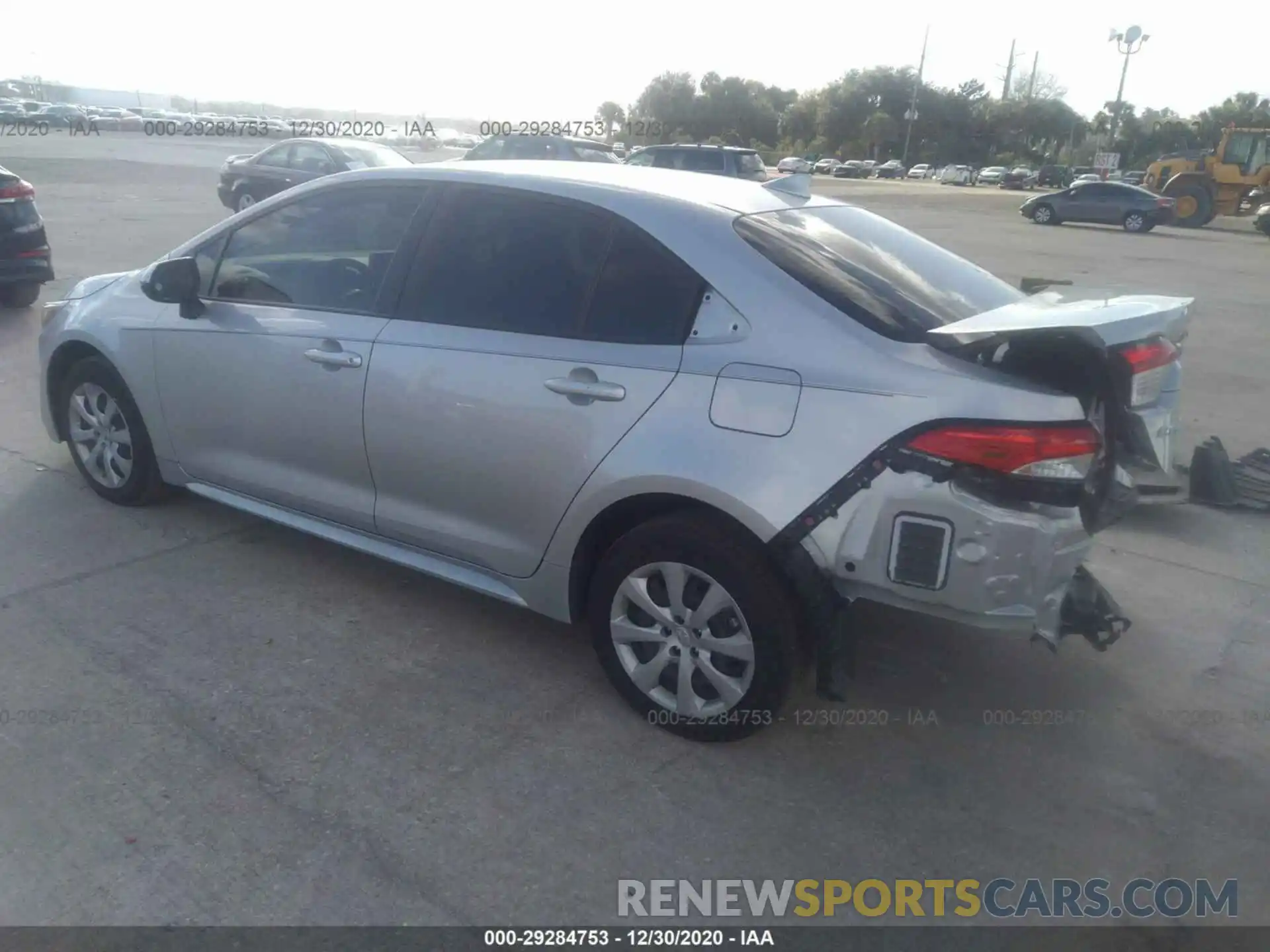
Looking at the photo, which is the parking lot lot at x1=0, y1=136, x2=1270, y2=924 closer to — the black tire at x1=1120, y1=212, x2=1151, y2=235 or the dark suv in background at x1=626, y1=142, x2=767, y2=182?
the dark suv in background at x1=626, y1=142, x2=767, y2=182

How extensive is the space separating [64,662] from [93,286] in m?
2.26

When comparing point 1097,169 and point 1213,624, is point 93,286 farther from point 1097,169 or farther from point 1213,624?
point 1097,169

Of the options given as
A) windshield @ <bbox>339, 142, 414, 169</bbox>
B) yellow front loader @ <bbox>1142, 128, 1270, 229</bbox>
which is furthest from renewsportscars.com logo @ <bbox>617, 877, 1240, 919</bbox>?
yellow front loader @ <bbox>1142, 128, 1270, 229</bbox>

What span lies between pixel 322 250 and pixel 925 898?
332cm

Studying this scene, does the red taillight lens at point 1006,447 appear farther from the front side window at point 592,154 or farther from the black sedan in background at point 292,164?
Result: the front side window at point 592,154

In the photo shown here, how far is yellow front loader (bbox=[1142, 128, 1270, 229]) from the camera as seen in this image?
109ft

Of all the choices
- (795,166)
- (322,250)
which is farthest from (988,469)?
(322,250)

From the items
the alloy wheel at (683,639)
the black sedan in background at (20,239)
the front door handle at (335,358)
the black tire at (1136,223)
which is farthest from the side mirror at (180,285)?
the black tire at (1136,223)

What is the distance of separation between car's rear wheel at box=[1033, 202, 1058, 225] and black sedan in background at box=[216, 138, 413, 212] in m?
21.4

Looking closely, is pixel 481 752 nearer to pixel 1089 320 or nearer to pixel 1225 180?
pixel 1089 320

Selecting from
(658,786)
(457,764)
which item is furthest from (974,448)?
(457,764)

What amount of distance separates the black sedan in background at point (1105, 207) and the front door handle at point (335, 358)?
A: 103 ft

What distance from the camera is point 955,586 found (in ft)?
9.80

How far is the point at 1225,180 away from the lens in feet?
110
